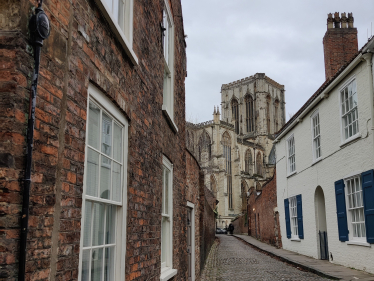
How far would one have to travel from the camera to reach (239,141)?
73562 mm

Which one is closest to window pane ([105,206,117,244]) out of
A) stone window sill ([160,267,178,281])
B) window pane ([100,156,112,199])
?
window pane ([100,156,112,199])

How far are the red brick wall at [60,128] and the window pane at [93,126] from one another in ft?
0.62

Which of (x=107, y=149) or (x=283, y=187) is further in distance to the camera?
(x=283, y=187)

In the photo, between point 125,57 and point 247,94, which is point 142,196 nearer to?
point 125,57

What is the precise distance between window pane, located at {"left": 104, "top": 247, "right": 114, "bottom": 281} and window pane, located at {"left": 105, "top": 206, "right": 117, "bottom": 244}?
77 millimetres

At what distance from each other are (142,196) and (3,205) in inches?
99.7

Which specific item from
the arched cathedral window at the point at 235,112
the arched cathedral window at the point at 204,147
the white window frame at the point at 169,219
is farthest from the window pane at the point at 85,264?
the arched cathedral window at the point at 235,112

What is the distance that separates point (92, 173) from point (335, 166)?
Result: 10.8 metres

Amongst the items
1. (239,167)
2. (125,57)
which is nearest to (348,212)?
(125,57)

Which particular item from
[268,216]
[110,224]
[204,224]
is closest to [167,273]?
[110,224]

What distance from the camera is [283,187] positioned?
19.3 meters

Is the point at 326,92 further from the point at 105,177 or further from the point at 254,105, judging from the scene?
the point at 254,105

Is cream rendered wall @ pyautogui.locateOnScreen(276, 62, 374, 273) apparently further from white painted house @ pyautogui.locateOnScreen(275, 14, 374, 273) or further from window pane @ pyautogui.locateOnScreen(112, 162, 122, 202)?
window pane @ pyautogui.locateOnScreen(112, 162, 122, 202)

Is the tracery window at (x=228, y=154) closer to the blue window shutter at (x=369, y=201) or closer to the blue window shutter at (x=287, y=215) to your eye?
the blue window shutter at (x=287, y=215)
